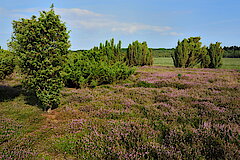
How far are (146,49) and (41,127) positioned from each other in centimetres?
2808

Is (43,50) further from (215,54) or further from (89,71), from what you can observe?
(215,54)

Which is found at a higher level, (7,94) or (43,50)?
(43,50)

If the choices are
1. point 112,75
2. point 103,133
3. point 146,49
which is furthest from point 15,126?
point 146,49

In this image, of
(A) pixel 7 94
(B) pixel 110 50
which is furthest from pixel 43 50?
(B) pixel 110 50

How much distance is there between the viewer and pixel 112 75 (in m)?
12.2

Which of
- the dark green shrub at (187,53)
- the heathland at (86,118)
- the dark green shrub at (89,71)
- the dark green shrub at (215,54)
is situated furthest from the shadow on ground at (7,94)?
the dark green shrub at (215,54)

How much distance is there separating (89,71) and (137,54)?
68.1 feet

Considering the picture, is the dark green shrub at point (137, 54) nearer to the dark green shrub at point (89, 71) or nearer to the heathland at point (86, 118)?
the dark green shrub at point (89, 71)

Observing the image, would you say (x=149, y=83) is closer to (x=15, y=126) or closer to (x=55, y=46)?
(x=55, y=46)

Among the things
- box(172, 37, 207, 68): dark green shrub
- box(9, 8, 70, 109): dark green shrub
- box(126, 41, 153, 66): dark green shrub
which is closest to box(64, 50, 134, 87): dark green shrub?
box(9, 8, 70, 109): dark green shrub

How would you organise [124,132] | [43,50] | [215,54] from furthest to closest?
[215,54] < [43,50] < [124,132]

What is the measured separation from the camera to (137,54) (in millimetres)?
30672

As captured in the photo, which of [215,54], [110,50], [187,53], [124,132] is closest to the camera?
[124,132]

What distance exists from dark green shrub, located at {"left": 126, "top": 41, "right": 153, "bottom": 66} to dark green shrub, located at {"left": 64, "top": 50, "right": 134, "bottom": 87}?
17396mm
